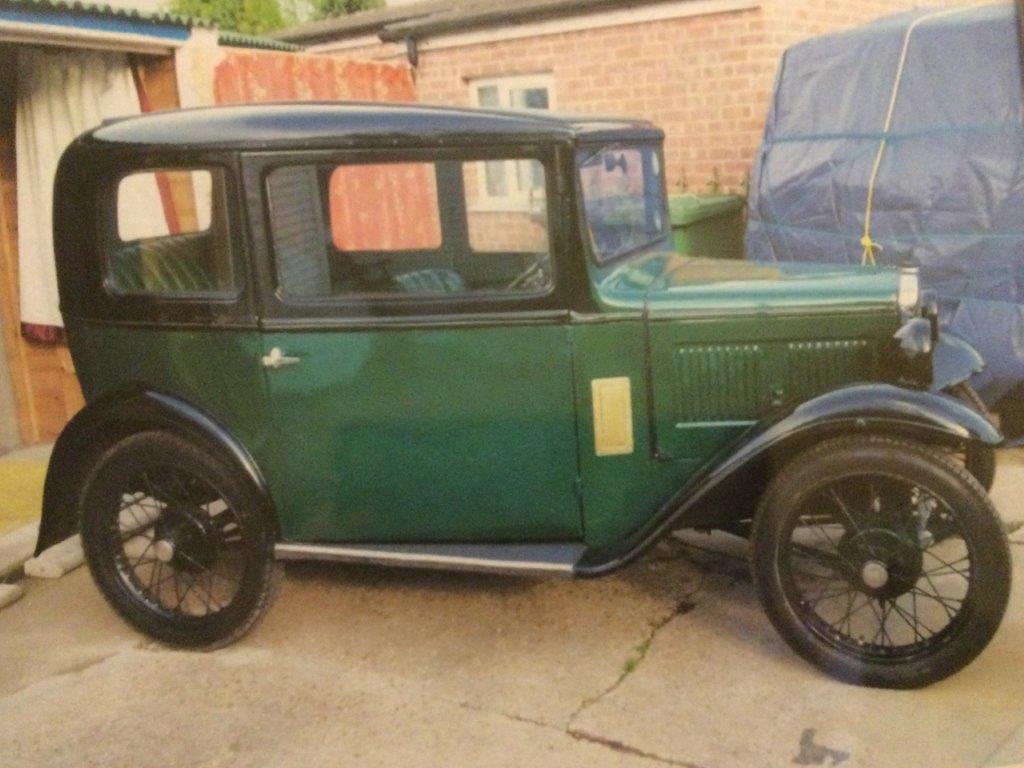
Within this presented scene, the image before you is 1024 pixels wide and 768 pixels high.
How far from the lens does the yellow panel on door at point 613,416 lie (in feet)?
11.1

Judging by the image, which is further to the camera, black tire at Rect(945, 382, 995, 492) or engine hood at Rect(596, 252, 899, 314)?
black tire at Rect(945, 382, 995, 492)

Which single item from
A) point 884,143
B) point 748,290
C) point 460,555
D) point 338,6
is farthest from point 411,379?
point 338,6

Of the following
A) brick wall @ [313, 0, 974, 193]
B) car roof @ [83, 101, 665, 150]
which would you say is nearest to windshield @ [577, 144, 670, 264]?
car roof @ [83, 101, 665, 150]

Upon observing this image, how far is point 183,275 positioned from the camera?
3.71 m

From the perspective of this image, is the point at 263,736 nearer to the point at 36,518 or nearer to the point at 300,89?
the point at 36,518

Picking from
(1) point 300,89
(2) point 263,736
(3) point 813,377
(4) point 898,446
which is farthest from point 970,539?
(1) point 300,89

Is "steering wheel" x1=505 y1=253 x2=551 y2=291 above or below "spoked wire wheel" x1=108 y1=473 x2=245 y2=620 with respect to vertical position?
above

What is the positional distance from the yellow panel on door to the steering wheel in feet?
1.32

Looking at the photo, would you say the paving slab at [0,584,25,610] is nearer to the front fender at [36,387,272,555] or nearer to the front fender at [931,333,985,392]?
the front fender at [36,387,272,555]

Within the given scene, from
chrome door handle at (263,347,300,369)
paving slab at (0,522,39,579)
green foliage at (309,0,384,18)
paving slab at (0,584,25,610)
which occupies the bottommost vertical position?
paving slab at (0,584,25,610)

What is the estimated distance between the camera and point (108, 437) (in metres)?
3.77

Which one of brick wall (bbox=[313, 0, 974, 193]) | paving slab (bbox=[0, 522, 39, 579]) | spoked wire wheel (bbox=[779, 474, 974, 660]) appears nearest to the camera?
spoked wire wheel (bbox=[779, 474, 974, 660])

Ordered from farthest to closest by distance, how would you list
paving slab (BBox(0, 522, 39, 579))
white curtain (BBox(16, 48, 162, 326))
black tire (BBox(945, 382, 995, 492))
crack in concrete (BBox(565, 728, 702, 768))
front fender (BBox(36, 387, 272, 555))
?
white curtain (BBox(16, 48, 162, 326))
paving slab (BBox(0, 522, 39, 579))
black tire (BBox(945, 382, 995, 492))
front fender (BBox(36, 387, 272, 555))
crack in concrete (BBox(565, 728, 702, 768))

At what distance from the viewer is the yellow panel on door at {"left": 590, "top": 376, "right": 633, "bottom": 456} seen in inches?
133
